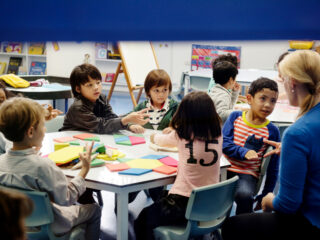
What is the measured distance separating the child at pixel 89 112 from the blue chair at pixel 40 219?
88cm

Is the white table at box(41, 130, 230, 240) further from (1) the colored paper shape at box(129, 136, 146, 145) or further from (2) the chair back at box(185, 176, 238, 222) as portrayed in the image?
(1) the colored paper shape at box(129, 136, 146, 145)

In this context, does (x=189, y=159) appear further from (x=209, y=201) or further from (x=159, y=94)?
(x=159, y=94)

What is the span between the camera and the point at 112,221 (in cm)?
262

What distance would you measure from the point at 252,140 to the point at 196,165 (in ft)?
2.13

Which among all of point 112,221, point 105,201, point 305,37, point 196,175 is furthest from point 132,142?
point 305,37

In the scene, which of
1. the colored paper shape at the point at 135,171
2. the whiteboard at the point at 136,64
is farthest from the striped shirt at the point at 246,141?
the whiteboard at the point at 136,64

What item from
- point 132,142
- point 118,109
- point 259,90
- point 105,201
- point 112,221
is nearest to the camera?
point 132,142

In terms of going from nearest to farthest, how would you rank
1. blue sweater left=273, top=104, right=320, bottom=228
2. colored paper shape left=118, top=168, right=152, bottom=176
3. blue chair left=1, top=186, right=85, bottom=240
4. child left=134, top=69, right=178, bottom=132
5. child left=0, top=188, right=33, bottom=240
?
child left=0, top=188, right=33, bottom=240
blue sweater left=273, top=104, right=320, bottom=228
blue chair left=1, top=186, right=85, bottom=240
colored paper shape left=118, top=168, right=152, bottom=176
child left=134, top=69, right=178, bottom=132

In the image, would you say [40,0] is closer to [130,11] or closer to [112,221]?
[130,11]

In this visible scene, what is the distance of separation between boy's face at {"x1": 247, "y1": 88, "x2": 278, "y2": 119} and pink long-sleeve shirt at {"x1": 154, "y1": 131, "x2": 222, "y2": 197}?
600mm

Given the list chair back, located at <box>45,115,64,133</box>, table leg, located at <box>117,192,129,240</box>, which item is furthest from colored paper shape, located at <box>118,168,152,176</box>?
chair back, located at <box>45,115,64,133</box>

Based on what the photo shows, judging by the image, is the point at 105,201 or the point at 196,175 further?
the point at 105,201

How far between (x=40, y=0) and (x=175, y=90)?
7948 mm

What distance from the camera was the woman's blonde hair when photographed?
1299mm
